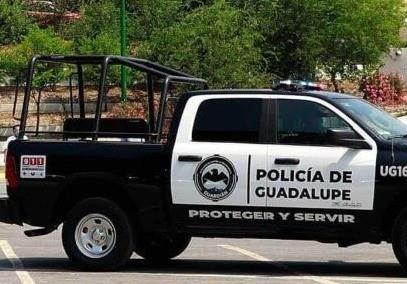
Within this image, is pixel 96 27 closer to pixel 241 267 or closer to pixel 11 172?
pixel 11 172

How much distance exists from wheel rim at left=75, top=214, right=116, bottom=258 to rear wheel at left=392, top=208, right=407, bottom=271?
2.96 meters

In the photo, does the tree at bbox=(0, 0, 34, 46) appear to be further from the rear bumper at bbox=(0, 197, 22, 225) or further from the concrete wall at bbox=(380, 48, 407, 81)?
the rear bumper at bbox=(0, 197, 22, 225)

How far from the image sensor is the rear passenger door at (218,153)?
35.2 feet

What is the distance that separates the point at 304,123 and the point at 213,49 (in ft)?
85.0

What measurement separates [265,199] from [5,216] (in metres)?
2.92

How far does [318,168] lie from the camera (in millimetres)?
10602

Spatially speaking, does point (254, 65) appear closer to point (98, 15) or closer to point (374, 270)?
point (98, 15)

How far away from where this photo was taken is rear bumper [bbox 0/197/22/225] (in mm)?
11469

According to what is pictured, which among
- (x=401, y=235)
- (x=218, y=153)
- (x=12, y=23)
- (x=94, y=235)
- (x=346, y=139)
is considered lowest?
(x=94, y=235)

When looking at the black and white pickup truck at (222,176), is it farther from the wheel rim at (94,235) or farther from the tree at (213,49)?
the tree at (213,49)

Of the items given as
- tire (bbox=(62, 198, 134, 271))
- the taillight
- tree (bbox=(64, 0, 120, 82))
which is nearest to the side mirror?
tire (bbox=(62, 198, 134, 271))

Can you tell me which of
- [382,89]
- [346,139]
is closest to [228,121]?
[346,139]

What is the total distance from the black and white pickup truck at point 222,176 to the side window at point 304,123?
0.01 meters

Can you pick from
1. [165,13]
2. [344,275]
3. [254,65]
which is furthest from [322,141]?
[165,13]
